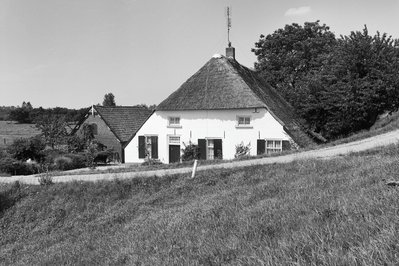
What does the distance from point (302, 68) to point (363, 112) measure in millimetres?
18663

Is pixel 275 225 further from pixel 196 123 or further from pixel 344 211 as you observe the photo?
pixel 196 123

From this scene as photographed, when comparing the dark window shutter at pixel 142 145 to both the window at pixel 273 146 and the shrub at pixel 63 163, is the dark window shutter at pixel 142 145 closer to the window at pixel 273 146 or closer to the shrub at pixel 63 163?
the shrub at pixel 63 163

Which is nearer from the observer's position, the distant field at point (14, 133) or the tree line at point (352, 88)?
the tree line at point (352, 88)

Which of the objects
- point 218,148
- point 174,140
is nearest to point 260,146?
point 218,148

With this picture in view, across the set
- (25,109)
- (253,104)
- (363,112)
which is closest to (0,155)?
(253,104)

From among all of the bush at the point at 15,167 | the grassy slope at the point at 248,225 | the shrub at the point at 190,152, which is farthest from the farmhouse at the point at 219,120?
the grassy slope at the point at 248,225

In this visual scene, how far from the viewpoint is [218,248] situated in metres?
4.05

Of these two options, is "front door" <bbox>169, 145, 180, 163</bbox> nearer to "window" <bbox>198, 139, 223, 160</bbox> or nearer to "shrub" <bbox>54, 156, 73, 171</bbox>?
"window" <bbox>198, 139, 223, 160</bbox>

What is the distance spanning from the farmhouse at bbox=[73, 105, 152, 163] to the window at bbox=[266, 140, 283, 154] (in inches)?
554

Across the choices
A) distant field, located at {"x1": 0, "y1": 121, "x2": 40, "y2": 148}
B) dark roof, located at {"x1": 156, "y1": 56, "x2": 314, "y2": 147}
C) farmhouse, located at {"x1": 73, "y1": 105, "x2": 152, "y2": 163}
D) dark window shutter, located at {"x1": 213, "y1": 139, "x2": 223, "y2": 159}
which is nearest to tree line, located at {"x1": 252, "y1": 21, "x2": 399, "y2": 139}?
dark roof, located at {"x1": 156, "y1": 56, "x2": 314, "y2": 147}

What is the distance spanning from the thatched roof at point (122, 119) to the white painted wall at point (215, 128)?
6.45 m

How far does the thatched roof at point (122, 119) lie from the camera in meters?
36.7

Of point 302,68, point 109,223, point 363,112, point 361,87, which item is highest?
point 302,68

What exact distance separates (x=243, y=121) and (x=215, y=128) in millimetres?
2149
